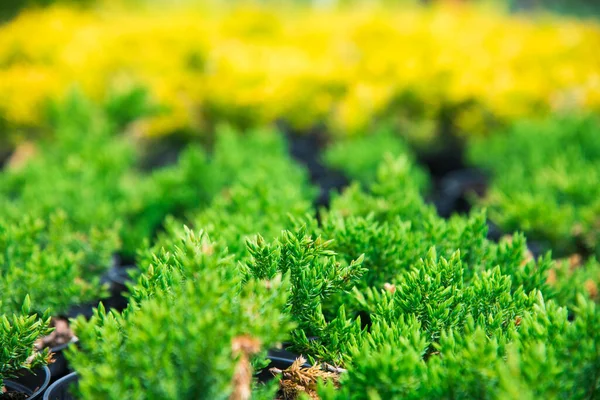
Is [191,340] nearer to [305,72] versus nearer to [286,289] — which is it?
[286,289]

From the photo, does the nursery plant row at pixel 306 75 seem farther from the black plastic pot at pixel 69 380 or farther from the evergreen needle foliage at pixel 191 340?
the evergreen needle foliage at pixel 191 340

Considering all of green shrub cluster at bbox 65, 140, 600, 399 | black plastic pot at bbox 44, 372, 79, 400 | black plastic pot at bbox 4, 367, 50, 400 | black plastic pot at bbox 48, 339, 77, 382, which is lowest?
black plastic pot at bbox 48, 339, 77, 382

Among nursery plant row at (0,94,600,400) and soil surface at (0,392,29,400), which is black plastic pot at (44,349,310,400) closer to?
nursery plant row at (0,94,600,400)

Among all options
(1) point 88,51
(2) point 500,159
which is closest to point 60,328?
(2) point 500,159

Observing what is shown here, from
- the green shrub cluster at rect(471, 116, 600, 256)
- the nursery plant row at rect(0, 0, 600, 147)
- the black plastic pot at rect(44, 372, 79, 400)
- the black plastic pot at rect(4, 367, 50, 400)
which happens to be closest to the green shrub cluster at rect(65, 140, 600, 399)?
the black plastic pot at rect(44, 372, 79, 400)

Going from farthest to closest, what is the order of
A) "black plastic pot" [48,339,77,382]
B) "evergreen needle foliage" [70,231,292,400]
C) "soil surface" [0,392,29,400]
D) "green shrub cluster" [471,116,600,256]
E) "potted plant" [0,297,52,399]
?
"green shrub cluster" [471,116,600,256], "black plastic pot" [48,339,77,382], "soil surface" [0,392,29,400], "potted plant" [0,297,52,399], "evergreen needle foliage" [70,231,292,400]
